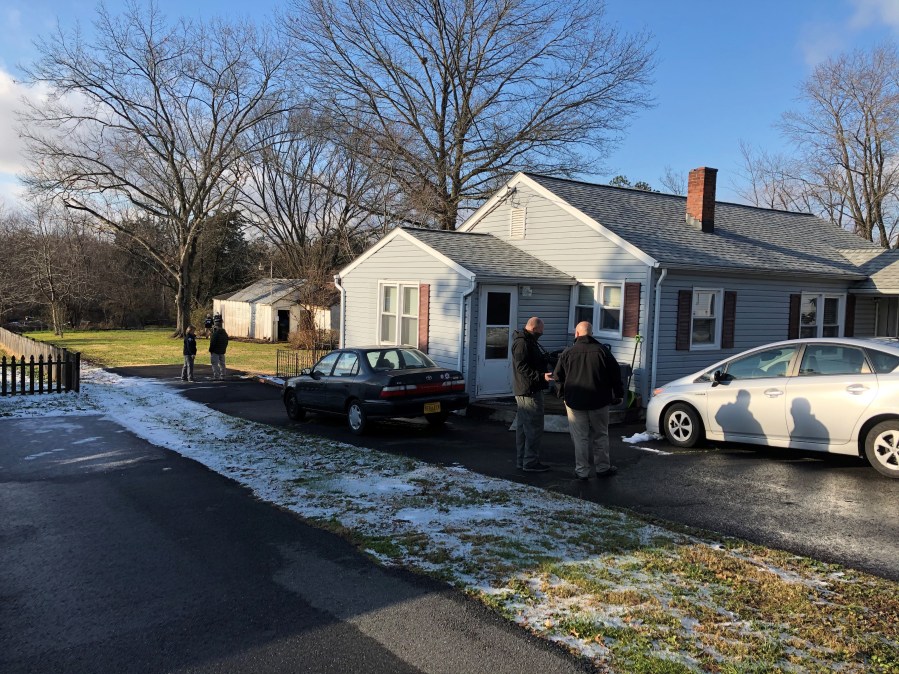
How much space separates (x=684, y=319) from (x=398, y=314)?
6.34m

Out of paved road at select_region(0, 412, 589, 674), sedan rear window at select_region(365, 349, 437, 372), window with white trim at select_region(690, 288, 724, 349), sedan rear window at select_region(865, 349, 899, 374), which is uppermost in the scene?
window with white trim at select_region(690, 288, 724, 349)

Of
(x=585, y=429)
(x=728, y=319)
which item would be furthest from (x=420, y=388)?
(x=728, y=319)

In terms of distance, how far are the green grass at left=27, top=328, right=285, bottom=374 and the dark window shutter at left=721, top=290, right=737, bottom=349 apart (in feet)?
46.4

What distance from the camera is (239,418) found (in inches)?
526

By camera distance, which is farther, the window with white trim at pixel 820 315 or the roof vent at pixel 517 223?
the roof vent at pixel 517 223

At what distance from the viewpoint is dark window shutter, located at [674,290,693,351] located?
46.3ft

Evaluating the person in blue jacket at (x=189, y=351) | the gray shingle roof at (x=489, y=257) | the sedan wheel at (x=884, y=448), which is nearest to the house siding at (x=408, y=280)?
the gray shingle roof at (x=489, y=257)

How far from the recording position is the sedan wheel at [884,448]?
8.02 meters

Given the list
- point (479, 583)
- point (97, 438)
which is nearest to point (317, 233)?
point (97, 438)

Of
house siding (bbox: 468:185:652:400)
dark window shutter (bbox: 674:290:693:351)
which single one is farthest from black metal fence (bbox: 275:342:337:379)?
dark window shutter (bbox: 674:290:693:351)

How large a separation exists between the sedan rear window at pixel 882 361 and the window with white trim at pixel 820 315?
8507 millimetres

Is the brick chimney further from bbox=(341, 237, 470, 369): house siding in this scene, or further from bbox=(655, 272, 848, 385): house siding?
bbox=(341, 237, 470, 369): house siding

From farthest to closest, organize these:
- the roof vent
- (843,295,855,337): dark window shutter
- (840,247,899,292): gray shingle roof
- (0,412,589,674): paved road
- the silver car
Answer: (843,295,855,337): dark window shutter
the roof vent
(840,247,899,292): gray shingle roof
the silver car
(0,412,589,674): paved road

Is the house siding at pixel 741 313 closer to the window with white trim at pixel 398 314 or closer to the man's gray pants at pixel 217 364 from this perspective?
the window with white trim at pixel 398 314
